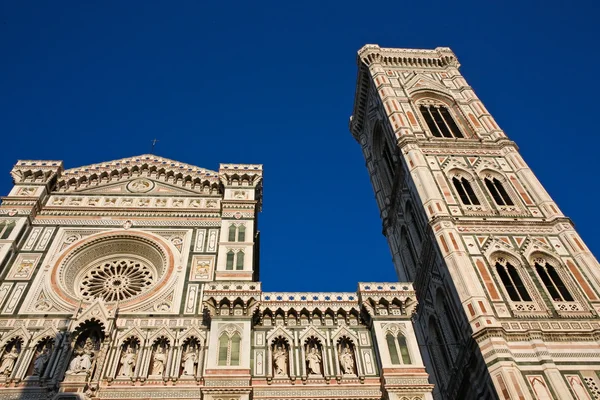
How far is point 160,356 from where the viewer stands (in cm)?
1461

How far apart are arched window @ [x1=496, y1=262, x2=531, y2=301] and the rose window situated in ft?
34.8

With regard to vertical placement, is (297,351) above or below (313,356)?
above

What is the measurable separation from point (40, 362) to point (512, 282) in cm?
1327

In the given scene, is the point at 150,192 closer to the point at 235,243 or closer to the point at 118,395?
the point at 235,243

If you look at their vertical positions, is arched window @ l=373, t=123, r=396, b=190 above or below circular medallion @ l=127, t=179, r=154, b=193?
above

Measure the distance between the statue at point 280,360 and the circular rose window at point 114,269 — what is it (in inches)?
158

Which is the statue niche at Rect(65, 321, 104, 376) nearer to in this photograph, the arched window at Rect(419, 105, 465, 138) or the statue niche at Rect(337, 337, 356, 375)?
the statue niche at Rect(337, 337, 356, 375)

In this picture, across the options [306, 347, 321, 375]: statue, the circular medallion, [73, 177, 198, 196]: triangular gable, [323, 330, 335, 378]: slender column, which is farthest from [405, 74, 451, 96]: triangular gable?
[306, 347, 321, 375]: statue

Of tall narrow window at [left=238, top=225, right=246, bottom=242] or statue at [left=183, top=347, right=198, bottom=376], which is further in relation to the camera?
tall narrow window at [left=238, top=225, right=246, bottom=242]

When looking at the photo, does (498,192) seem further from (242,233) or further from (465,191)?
(242,233)

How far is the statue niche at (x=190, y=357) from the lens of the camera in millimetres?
14289

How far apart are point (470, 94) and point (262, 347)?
17962 millimetres

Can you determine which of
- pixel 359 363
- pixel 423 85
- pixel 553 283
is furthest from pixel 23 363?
pixel 423 85

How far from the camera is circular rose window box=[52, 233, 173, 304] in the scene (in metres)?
16.6
